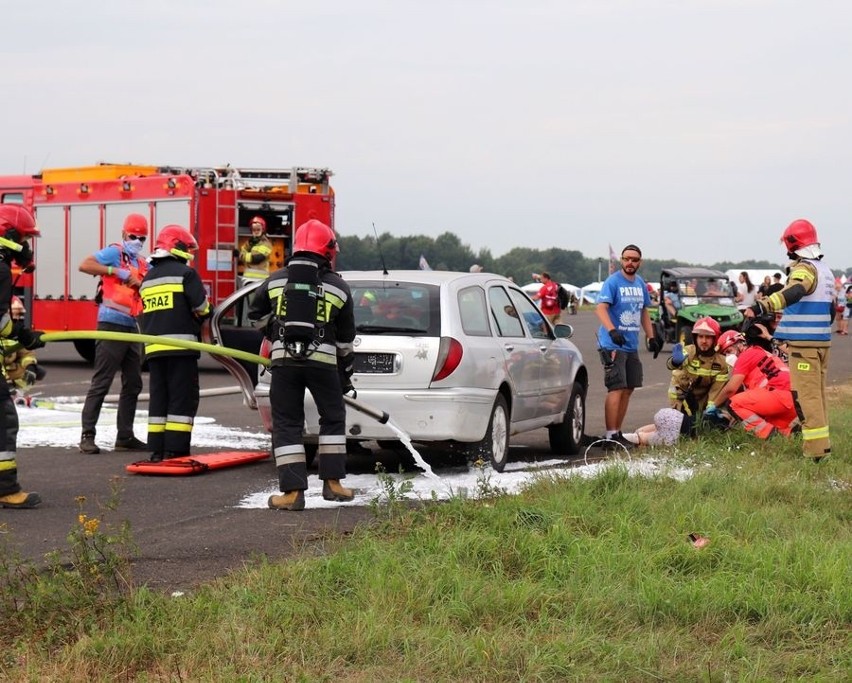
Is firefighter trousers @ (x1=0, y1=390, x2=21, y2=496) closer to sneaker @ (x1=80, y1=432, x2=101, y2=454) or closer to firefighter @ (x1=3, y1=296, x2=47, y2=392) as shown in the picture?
firefighter @ (x1=3, y1=296, x2=47, y2=392)

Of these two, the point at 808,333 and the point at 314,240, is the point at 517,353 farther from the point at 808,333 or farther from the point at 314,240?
the point at 314,240

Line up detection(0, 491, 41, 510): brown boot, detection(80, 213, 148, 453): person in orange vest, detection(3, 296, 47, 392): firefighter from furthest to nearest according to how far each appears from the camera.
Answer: detection(80, 213, 148, 453): person in orange vest < detection(3, 296, 47, 392): firefighter < detection(0, 491, 41, 510): brown boot

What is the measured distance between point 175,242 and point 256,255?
10.0 meters

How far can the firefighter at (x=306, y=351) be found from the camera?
27.6ft

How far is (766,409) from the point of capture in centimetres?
1127

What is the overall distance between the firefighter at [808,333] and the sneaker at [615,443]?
76.9 inches

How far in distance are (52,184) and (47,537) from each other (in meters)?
15.8

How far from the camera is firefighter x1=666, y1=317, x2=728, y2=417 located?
1173cm

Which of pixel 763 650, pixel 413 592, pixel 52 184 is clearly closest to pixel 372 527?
pixel 413 592

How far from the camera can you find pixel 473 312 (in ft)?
33.6

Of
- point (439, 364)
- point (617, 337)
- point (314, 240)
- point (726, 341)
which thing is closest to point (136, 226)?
point (439, 364)

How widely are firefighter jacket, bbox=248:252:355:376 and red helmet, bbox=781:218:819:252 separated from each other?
11.8 feet

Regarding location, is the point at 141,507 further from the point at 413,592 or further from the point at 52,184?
the point at 52,184

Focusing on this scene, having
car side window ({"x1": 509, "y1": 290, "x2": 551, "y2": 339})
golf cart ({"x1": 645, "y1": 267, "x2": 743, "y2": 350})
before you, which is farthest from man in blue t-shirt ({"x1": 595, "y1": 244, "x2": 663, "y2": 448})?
golf cart ({"x1": 645, "y1": 267, "x2": 743, "y2": 350})
